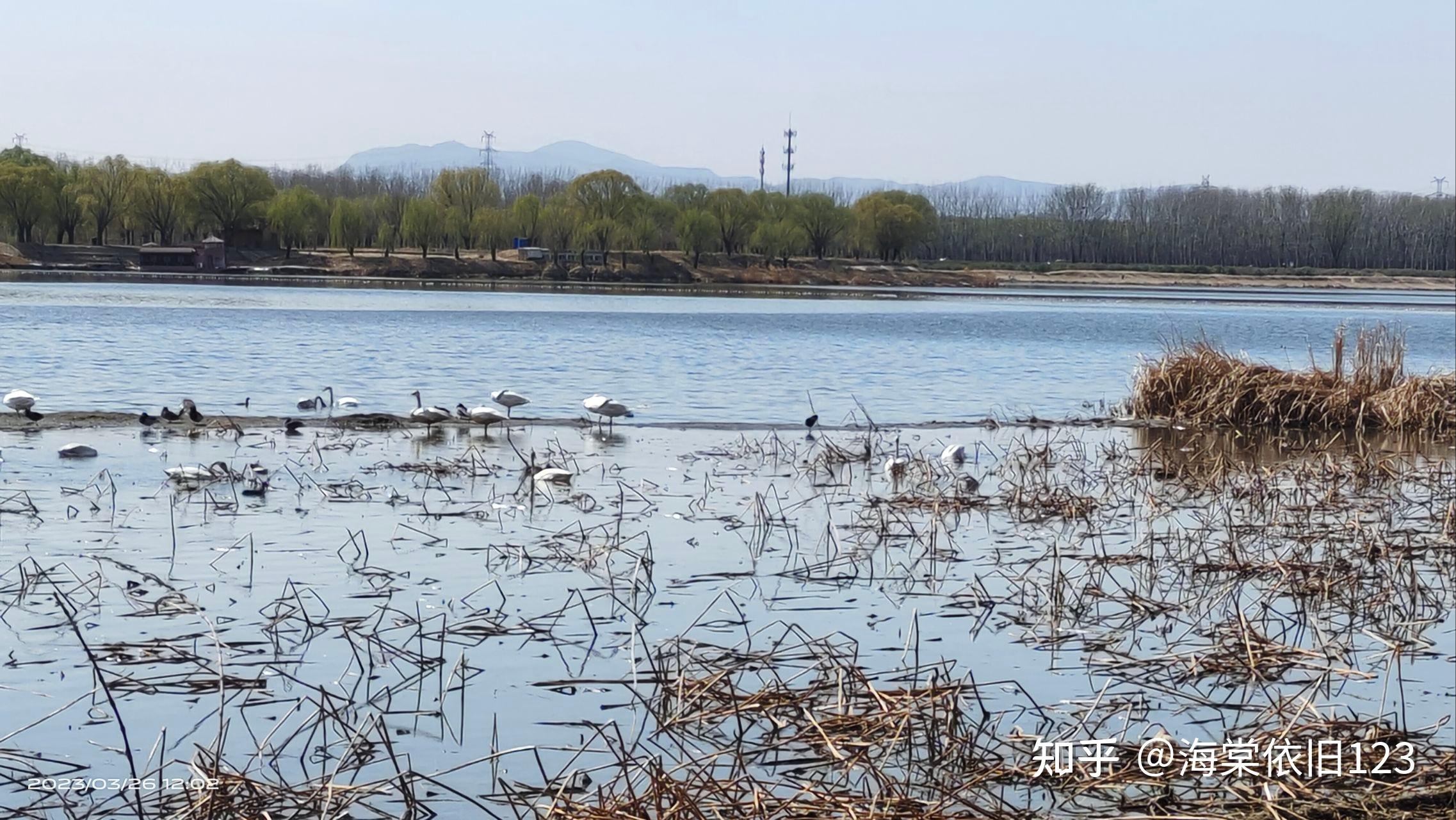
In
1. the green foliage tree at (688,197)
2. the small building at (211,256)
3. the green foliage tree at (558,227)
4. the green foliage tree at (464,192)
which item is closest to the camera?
the small building at (211,256)

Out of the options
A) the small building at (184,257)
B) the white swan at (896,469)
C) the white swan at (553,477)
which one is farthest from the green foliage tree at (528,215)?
the white swan at (553,477)

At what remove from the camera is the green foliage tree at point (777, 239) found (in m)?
111

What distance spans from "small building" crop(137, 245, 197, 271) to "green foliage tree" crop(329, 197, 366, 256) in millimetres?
9997

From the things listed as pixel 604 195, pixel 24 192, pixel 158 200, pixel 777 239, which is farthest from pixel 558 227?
pixel 24 192

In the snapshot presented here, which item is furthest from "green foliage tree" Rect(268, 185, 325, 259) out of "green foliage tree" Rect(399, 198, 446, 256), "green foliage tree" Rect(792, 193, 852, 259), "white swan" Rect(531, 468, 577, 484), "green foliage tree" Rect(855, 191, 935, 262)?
"white swan" Rect(531, 468, 577, 484)

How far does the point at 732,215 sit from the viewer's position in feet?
376

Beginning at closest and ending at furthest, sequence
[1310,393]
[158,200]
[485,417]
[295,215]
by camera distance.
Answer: [485,417], [1310,393], [295,215], [158,200]

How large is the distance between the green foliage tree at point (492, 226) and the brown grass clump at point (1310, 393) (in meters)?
87.3

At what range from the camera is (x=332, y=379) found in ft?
86.8

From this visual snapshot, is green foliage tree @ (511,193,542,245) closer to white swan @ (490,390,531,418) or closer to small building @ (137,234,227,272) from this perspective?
small building @ (137,234,227,272)

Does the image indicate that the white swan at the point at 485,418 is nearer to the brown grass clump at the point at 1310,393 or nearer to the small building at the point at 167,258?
the brown grass clump at the point at 1310,393

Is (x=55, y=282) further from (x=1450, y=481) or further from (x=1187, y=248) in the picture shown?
(x=1187, y=248)

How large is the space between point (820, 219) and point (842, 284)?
44.9ft
